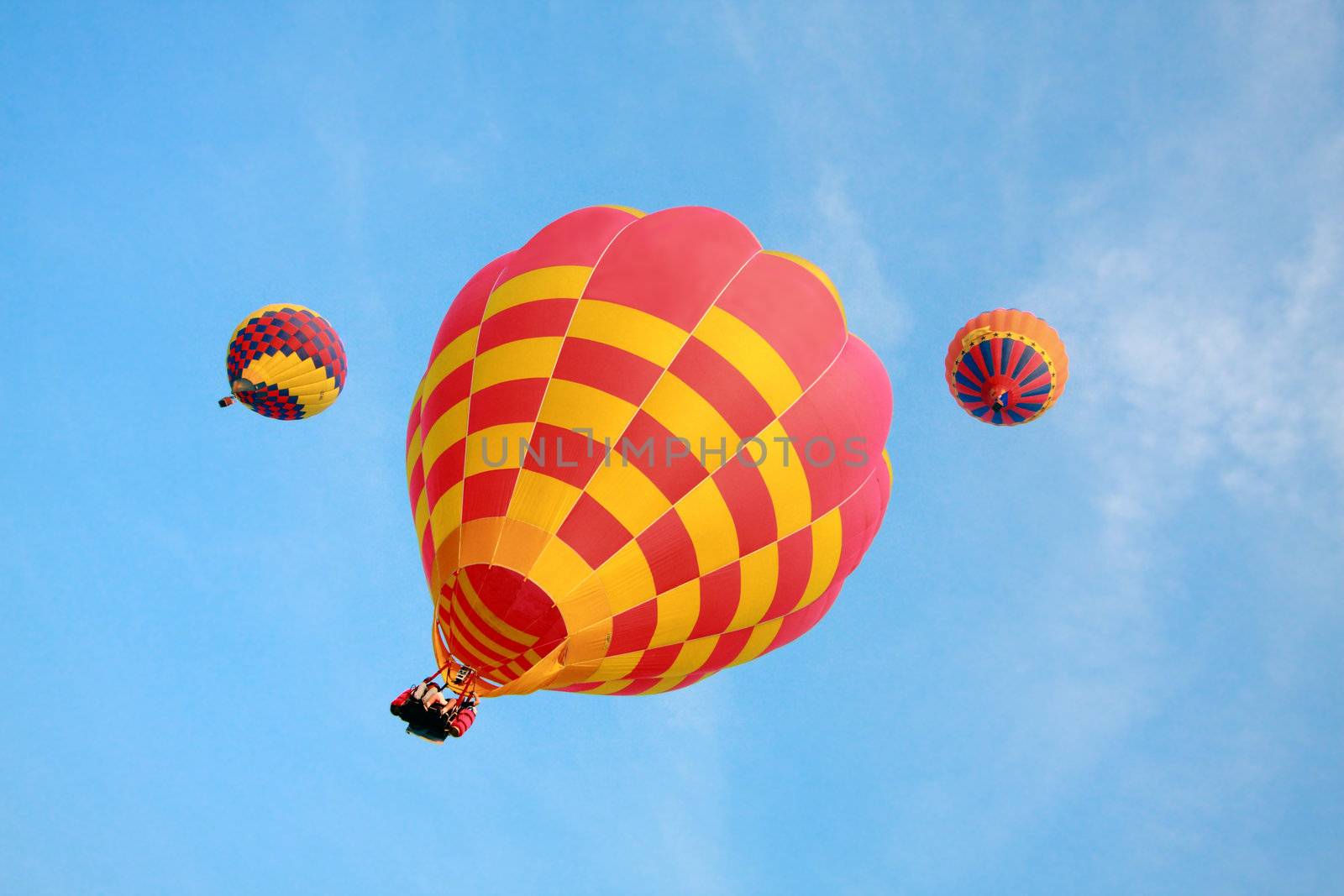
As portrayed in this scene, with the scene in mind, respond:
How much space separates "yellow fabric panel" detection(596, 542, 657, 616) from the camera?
7652 millimetres

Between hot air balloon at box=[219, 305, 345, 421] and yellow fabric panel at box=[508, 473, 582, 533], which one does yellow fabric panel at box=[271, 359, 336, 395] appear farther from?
yellow fabric panel at box=[508, 473, 582, 533]

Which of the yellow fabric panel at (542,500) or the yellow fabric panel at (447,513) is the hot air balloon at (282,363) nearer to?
the yellow fabric panel at (447,513)

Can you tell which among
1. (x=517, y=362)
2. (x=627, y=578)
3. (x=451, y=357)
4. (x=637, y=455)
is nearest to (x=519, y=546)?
(x=627, y=578)

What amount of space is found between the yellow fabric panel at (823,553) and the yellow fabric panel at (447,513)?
307 centimetres

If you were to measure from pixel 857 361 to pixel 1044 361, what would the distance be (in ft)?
16.2

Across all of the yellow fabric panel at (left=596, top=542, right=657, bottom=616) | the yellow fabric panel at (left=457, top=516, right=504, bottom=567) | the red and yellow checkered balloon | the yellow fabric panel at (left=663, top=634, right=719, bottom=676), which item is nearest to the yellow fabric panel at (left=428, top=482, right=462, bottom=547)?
the red and yellow checkered balloon

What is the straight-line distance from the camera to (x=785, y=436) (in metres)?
8.44

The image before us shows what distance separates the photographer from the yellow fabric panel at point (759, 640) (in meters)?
9.19

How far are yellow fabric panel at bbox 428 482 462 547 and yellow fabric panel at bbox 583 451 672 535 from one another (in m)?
1.12

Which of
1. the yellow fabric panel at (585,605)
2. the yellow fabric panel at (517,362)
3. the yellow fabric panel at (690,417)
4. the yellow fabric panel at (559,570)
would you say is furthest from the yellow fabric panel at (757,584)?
the yellow fabric panel at (517,362)

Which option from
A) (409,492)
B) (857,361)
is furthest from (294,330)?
(857,361)

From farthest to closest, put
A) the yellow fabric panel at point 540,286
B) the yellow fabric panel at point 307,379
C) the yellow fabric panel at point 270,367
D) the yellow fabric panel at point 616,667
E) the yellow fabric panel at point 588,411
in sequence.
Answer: the yellow fabric panel at point 307,379 → the yellow fabric panel at point 270,367 → the yellow fabric panel at point 540,286 → the yellow fabric panel at point 616,667 → the yellow fabric panel at point 588,411

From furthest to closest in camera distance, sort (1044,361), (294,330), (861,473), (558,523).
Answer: (294,330)
(1044,361)
(861,473)
(558,523)

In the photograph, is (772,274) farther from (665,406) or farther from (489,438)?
(489,438)
